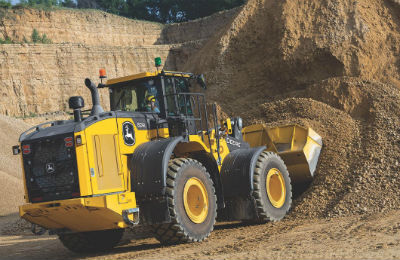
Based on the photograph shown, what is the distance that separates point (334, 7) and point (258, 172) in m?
8.11

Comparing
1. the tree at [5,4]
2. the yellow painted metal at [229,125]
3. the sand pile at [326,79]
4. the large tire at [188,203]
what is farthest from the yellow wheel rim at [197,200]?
the tree at [5,4]

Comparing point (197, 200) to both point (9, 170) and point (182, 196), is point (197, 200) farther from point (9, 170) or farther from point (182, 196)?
point (9, 170)

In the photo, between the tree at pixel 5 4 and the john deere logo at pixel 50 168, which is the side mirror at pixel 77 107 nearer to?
the john deere logo at pixel 50 168

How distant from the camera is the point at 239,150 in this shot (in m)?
9.47

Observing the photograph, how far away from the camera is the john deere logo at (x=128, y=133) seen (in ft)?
25.2

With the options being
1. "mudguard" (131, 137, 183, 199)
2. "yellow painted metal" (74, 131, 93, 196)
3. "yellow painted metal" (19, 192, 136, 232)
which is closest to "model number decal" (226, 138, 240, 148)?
"mudguard" (131, 137, 183, 199)

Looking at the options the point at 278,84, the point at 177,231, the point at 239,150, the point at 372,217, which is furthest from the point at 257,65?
the point at 177,231

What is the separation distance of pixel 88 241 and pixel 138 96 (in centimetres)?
258

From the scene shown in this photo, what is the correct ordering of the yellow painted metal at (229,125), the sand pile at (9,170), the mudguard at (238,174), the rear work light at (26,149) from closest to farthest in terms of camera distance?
the rear work light at (26,149)
the mudguard at (238,174)
the yellow painted metal at (229,125)
the sand pile at (9,170)

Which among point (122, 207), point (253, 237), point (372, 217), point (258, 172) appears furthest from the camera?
point (258, 172)

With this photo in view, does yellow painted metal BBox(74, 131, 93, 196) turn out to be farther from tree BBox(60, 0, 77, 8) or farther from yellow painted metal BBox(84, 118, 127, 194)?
tree BBox(60, 0, 77, 8)

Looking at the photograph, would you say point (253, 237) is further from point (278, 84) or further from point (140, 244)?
point (278, 84)

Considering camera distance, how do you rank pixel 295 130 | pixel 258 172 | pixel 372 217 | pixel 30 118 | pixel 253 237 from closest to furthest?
pixel 253 237, pixel 372 217, pixel 258 172, pixel 295 130, pixel 30 118

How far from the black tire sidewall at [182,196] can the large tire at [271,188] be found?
48.6 inches
